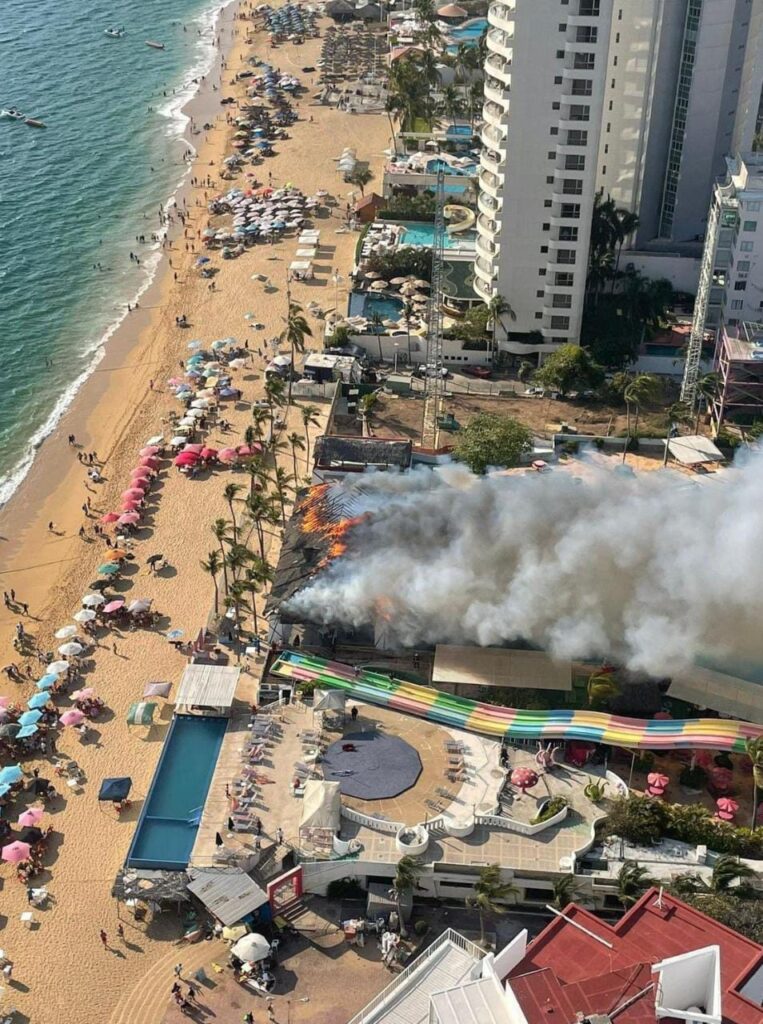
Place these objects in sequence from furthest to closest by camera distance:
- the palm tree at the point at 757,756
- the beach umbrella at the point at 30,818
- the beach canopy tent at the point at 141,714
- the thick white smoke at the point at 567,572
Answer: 1. the beach canopy tent at the point at 141,714
2. the thick white smoke at the point at 567,572
3. the beach umbrella at the point at 30,818
4. the palm tree at the point at 757,756

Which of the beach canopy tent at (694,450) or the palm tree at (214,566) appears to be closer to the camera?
the palm tree at (214,566)

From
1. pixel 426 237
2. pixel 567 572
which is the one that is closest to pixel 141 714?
pixel 567 572

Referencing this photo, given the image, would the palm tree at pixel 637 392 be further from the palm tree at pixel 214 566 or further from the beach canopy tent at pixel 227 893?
the beach canopy tent at pixel 227 893

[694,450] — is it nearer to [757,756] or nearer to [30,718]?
[757,756]

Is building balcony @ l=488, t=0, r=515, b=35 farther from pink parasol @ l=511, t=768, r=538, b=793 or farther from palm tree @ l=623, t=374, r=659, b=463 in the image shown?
pink parasol @ l=511, t=768, r=538, b=793

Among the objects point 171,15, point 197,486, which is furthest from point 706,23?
point 171,15

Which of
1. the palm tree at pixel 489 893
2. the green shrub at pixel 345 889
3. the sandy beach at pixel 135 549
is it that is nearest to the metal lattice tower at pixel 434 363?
the sandy beach at pixel 135 549

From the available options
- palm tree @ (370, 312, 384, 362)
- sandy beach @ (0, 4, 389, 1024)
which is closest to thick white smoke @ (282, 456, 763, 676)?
sandy beach @ (0, 4, 389, 1024)
